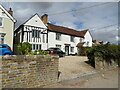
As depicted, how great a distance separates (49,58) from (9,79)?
1.78 metres

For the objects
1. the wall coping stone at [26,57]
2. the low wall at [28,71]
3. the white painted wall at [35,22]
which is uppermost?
the white painted wall at [35,22]

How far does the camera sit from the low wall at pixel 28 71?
3330 mm

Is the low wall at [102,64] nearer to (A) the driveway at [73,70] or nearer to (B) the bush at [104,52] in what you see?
(B) the bush at [104,52]

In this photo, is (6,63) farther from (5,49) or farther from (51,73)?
(5,49)

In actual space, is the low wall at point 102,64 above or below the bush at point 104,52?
below

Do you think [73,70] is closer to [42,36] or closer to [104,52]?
[104,52]

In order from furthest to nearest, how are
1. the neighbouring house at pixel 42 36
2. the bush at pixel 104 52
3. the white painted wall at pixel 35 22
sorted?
the white painted wall at pixel 35 22 → the neighbouring house at pixel 42 36 → the bush at pixel 104 52

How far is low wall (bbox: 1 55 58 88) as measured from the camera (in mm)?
3330

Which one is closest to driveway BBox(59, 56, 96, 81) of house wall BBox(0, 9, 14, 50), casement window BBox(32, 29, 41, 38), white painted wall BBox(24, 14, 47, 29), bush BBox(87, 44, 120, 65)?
bush BBox(87, 44, 120, 65)

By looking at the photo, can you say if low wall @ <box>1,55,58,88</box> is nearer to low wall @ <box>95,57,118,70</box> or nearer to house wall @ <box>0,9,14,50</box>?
low wall @ <box>95,57,118,70</box>

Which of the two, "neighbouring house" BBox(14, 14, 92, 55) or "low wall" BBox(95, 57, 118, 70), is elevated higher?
"neighbouring house" BBox(14, 14, 92, 55)

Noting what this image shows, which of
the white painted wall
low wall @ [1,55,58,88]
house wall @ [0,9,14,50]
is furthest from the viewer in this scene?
the white painted wall

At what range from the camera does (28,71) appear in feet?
12.5

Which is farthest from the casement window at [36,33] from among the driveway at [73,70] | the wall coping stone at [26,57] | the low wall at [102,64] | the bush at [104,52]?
the wall coping stone at [26,57]
